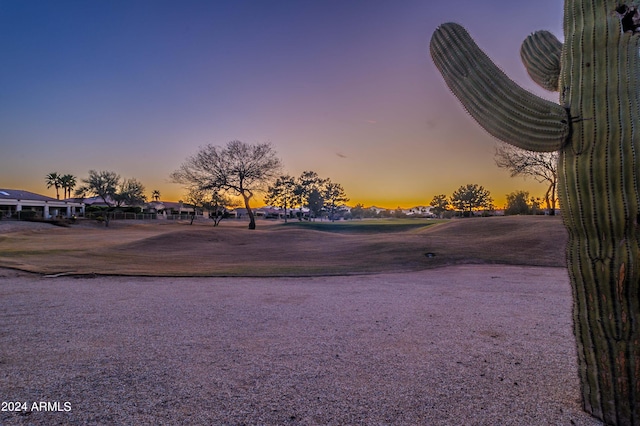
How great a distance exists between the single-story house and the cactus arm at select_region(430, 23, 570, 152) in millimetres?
55535

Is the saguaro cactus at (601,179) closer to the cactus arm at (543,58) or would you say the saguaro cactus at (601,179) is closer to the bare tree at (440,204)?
the cactus arm at (543,58)

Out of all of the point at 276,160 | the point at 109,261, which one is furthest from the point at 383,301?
the point at 276,160

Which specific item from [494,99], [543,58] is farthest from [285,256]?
[494,99]

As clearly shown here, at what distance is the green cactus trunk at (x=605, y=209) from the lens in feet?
7.69

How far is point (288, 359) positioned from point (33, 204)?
2714 inches

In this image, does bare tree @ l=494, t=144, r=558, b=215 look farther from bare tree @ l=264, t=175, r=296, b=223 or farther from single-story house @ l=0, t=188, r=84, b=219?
single-story house @ l=0, t=188, r=84, b=219

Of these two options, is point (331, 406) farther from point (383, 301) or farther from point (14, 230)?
point (14, 230)

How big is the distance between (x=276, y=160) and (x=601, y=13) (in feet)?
116

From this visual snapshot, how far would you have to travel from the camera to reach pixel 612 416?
2.42 m

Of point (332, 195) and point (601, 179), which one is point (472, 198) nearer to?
point (332, 195)

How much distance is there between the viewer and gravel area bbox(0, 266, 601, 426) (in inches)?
99.9

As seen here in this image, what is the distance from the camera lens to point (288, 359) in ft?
11.5

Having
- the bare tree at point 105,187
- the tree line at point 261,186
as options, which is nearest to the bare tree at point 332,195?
the tree line at point 261,186

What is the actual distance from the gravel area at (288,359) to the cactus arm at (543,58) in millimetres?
3298
